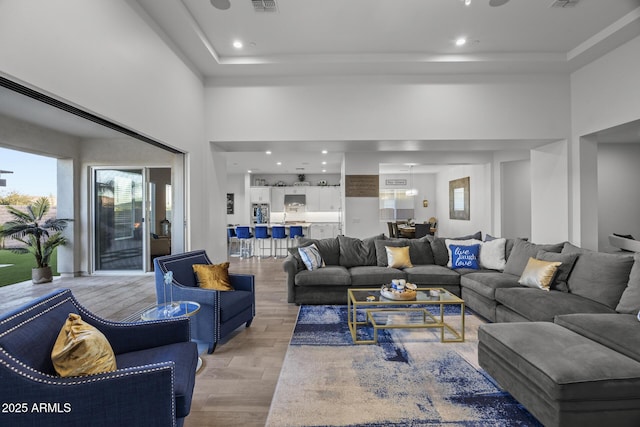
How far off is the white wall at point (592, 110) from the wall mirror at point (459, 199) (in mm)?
4288

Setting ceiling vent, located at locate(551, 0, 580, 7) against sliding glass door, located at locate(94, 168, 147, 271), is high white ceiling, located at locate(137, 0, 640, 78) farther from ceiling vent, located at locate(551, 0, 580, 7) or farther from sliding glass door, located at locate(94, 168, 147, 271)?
sliding glass door, located at locate(94, 168, 147, 271)

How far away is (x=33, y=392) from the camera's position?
49.7 inches

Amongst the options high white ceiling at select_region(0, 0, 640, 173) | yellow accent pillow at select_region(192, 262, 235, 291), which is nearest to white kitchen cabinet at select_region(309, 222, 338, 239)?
high white ceiling at select_region(0, 0, 640, 173)

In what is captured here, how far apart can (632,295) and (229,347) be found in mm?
3731

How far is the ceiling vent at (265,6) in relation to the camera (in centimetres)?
319

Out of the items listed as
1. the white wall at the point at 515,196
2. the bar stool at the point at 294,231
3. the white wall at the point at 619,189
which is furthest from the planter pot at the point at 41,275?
the white wall at the point at 619,189

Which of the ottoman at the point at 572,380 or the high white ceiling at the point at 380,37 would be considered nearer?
the ottoman at the point at 572,380

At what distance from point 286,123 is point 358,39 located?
155 cm

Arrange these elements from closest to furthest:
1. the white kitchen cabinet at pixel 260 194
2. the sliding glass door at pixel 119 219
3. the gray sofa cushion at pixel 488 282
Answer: the gray sofa cushion at pixel 488 282 → the sliding glass door at pixel 119 219 → the white kitchen cabinet at pixel 260 194

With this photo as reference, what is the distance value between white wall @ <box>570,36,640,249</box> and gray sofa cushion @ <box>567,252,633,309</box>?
5.42 feet

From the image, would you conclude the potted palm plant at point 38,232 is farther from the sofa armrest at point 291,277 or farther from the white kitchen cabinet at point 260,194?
the white kitchen cabinet at point 260,194

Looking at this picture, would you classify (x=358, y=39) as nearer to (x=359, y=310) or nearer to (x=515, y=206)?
(x=359, y=310)

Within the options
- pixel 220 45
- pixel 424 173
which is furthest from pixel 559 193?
pixel 424 173

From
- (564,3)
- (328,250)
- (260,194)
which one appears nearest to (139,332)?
(328,250)
